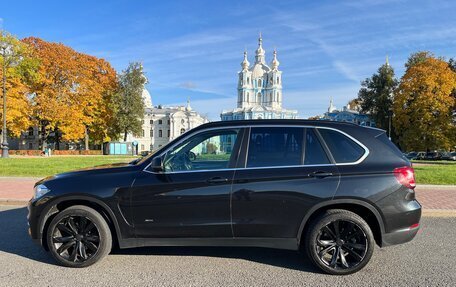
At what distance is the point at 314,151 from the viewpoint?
14.8ft

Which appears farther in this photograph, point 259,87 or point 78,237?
point 259,87

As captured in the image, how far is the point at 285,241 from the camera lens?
4.42 metres

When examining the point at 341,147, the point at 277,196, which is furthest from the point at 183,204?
the point at 341,147

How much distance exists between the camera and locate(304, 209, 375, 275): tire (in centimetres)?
434

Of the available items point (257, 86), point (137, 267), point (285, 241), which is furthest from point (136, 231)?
point (257, 86)

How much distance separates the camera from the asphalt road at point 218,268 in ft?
13.5

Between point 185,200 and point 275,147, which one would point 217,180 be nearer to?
point 185,200

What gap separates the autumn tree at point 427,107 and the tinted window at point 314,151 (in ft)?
136

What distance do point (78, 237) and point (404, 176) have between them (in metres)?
4.22

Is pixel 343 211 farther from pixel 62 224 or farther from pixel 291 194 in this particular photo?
pixel 62 224

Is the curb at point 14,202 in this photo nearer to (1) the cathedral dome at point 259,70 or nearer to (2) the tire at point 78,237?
Answer: (2) the tire at point 78,237

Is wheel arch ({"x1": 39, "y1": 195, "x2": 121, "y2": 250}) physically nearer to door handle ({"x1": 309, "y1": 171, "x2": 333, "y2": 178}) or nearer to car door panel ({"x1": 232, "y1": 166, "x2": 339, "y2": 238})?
car door panel ({"x1": 232, "y1": 166, "x2": 339, "y2": 238})

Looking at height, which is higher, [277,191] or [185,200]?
[277,191]

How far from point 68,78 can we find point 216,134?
156 feet
